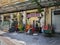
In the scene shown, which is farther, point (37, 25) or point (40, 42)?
point (37, 25)

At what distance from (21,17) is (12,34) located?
830 millimetres

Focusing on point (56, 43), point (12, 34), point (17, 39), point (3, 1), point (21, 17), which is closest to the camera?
point (56, 43)

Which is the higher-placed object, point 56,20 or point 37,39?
point 56,20

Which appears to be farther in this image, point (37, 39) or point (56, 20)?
point (56, 20)

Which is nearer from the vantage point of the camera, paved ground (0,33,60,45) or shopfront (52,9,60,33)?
paved ground (0,33,60,45)

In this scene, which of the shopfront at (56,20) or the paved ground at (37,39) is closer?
the paved ground at (37,39)

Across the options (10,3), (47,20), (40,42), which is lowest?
(40,42)

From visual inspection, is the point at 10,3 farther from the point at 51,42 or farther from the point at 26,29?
the point at 51,42

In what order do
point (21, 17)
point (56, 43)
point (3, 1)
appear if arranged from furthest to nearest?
point (3, 1), point (21, 17), point (56, 43)

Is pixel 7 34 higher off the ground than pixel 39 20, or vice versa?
pixel 39 20

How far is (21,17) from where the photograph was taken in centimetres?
661

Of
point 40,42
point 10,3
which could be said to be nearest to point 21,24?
point 10,3

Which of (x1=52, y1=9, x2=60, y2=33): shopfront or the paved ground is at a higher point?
(x1=52, y1=9, x2=60, y2=33): shopfront

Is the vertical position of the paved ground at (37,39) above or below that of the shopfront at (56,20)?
below
